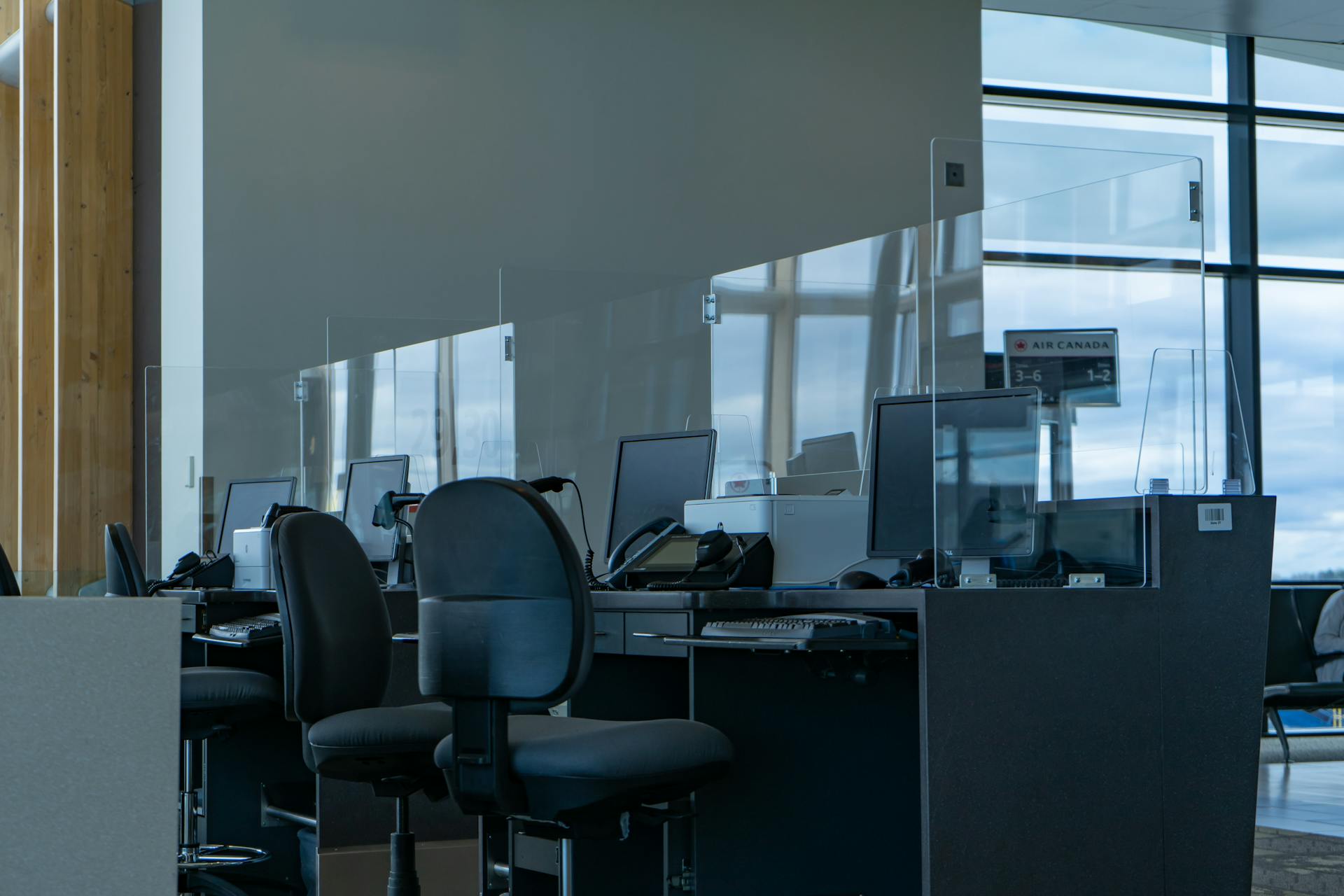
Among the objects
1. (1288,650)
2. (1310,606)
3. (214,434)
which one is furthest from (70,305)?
(1310,606)

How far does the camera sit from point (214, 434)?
5.51m

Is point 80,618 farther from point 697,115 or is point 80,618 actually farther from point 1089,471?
point 697,115

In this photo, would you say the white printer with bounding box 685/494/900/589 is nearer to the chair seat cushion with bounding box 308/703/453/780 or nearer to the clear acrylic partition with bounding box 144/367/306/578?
the chair seat cushion with bounding box 308/703/453/780

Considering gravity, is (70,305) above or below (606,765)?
above

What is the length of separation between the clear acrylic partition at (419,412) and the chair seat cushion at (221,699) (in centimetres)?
129

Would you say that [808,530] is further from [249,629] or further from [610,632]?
[249,629]

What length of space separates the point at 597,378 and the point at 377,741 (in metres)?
2.17

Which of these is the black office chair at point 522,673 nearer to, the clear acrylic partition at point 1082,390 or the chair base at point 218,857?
the clear acrylic partition at point 1082,390

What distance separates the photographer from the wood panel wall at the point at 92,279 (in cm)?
604

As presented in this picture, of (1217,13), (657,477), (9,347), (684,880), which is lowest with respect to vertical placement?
(684,880)

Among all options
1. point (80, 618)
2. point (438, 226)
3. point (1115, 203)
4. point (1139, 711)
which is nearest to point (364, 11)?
point (438, 226)

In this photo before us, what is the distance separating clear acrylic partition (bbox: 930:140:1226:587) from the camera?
2633mm

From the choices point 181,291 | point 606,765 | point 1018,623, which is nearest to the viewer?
point 606,765

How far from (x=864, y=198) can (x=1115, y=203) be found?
13.5 ft
